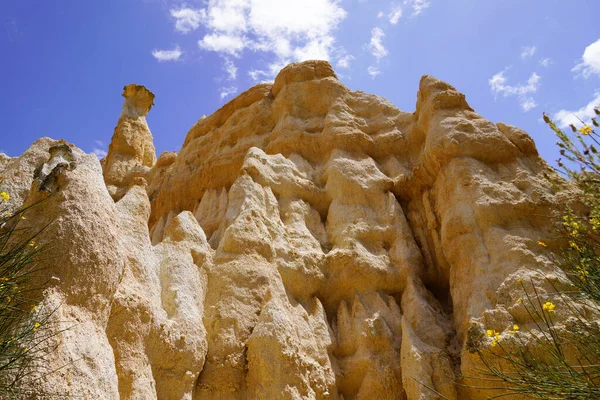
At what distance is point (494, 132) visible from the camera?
11695 mm

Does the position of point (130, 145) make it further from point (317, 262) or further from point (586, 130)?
point (586, 130)

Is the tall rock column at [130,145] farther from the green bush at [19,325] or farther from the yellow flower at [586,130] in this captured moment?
the yellow flower at [586,130]

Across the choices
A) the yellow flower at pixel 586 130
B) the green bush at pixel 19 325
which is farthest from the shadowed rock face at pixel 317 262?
the yellow flower at pixel 586 130

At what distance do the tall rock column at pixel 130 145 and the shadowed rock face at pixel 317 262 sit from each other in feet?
24.1

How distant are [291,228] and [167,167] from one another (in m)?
10.1

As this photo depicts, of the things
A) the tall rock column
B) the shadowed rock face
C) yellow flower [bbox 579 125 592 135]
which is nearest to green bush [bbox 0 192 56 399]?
the shadowed rock face

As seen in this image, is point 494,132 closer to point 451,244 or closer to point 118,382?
point 451,244

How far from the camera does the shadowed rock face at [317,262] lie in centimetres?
598

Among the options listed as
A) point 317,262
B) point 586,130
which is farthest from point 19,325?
point 317,262

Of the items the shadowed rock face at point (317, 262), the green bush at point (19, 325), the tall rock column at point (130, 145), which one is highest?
the tall rock column at point (130, 145)

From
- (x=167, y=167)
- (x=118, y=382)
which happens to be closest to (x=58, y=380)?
(x=118, y=382)

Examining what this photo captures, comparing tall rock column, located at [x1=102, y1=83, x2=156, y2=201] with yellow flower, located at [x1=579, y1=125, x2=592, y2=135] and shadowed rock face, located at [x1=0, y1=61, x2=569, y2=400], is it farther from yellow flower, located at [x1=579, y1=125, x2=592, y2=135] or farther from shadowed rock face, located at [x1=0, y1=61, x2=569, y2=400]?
yellow flower, located at [x1=579, y1=125, x2=592, y2=135]

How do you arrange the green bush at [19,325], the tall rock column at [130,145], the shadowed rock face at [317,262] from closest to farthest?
the green bush at [19,325] < the shadowed rock face at [317,262] < the tall rock column at [130,145]

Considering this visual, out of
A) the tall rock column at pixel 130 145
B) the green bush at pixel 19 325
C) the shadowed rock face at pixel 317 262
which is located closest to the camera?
the green bush at pixel 19 325
